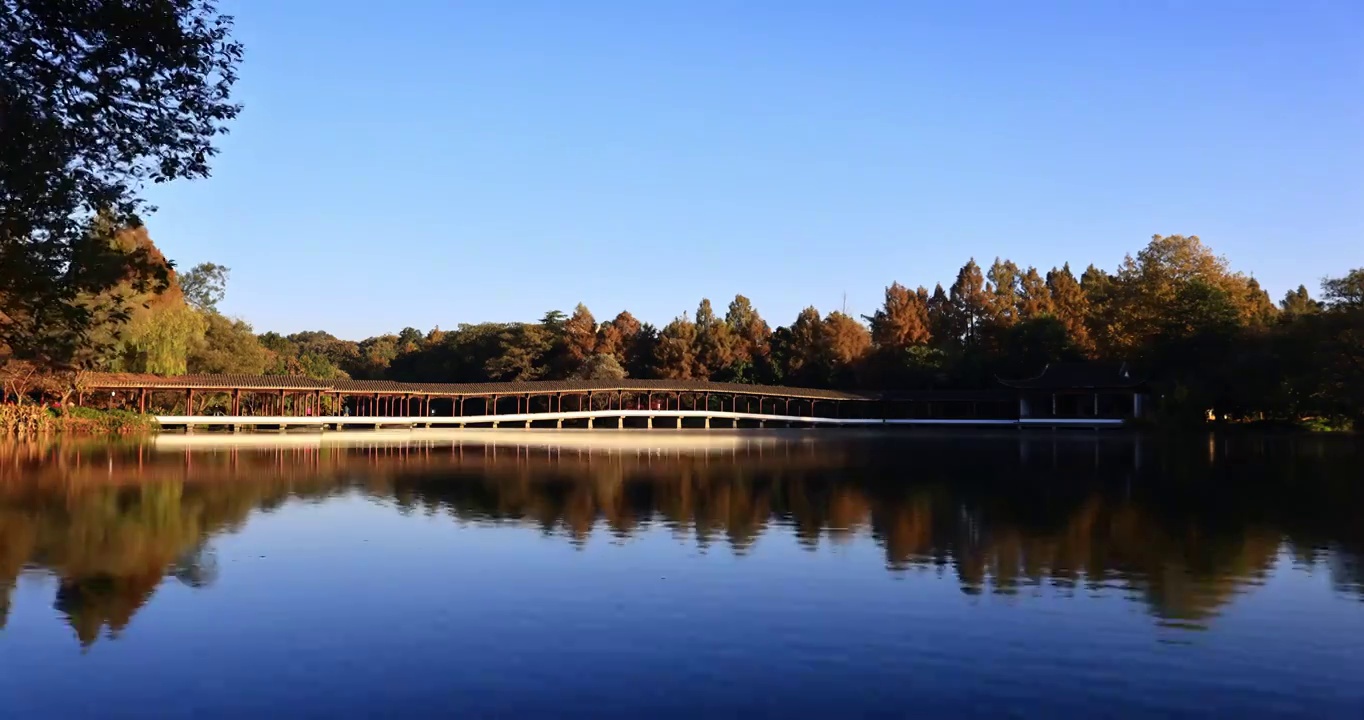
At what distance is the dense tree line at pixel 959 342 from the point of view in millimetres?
38719

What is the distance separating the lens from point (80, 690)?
585 cm

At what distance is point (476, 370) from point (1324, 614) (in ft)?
180

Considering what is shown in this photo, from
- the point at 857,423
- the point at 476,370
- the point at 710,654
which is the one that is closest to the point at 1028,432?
the point at 857,423

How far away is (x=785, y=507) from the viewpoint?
48.0 feet

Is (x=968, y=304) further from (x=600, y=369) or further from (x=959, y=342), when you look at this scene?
(x=600, y=369)

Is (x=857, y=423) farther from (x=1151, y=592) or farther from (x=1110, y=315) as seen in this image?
(x=1151, y=592)

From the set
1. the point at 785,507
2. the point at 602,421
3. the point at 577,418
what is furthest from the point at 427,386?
the point at 785,507

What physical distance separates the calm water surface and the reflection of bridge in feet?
74.5

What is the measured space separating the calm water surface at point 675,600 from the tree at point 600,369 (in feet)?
124

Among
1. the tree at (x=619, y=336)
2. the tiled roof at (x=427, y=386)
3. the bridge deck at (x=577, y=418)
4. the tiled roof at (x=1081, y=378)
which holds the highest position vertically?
the tree at (x=619, y=336)

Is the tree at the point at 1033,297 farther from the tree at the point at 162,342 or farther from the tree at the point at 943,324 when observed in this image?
the tree at the point at 162,342

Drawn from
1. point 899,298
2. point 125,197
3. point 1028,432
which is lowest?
point 1028,432

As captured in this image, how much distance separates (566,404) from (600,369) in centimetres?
308

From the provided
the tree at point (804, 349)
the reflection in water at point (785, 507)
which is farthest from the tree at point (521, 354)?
the reflection in water at point (785, 507)
